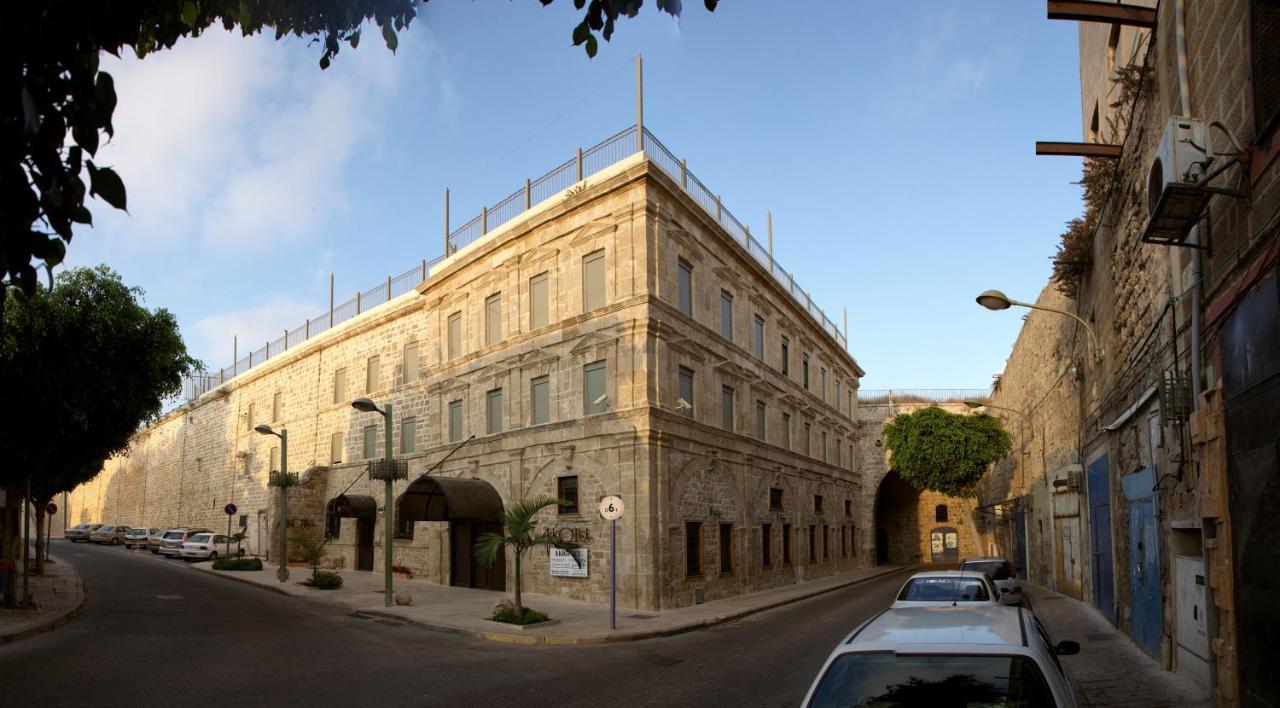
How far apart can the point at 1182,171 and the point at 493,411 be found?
68.9 feet

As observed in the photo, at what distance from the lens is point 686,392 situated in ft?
78.1

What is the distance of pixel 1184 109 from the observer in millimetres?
8992

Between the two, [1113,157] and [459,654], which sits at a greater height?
[1113,157]

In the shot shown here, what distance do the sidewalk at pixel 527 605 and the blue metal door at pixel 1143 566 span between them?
8.39 m

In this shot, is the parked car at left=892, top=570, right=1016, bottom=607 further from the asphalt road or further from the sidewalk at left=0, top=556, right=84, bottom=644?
the sidewalk at left=0, top=556, right=84, bottom=644

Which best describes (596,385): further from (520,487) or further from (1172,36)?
(1172,36)

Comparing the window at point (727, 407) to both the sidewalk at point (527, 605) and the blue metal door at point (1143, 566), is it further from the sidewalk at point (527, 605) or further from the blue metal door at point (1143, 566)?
the blue metal door at point (1143, 566)

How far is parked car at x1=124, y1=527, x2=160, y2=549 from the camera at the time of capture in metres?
47.8

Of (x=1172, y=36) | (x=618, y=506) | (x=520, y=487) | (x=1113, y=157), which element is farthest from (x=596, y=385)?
(x=1172, y=36)

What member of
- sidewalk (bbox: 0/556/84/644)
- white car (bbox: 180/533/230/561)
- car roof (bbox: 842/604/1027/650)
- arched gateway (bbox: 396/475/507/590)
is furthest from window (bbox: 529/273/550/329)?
white car (bbox: 180/533/230/561)

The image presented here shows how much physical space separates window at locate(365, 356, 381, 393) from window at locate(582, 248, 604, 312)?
43.9ft

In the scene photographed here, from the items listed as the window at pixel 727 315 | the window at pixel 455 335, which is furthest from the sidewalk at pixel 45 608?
the window at pixel 727 315

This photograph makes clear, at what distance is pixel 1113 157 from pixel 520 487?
55.0ft

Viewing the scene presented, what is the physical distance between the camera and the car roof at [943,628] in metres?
4.43
